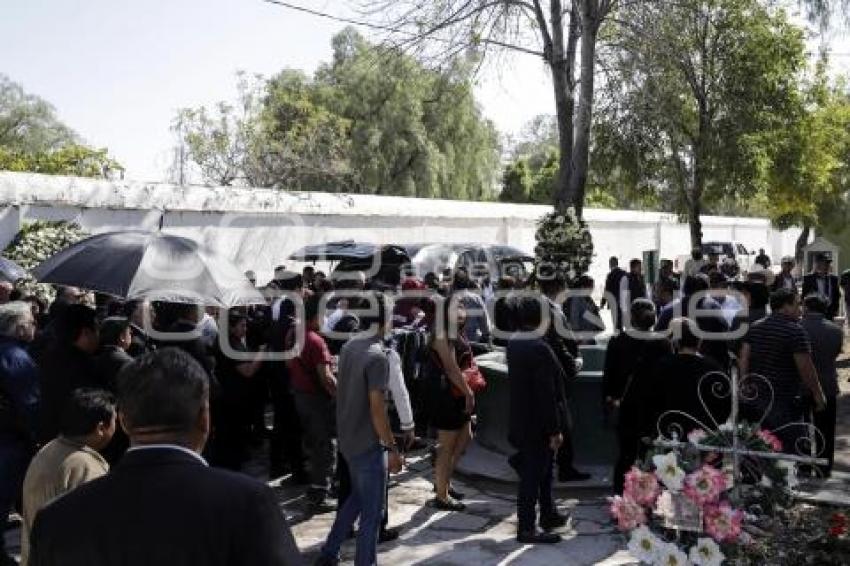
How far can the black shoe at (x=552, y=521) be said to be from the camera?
6.43 meters

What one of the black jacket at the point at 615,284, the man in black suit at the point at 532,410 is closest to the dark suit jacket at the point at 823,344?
the man in black suit at the point at 532,410

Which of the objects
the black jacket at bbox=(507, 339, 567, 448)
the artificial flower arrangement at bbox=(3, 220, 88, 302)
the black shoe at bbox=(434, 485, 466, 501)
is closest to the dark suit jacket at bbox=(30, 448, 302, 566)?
the black jacket at bbox=(507, 339, 567, 448)

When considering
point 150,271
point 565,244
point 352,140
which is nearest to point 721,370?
point 150,271

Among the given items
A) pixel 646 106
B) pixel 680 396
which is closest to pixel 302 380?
pixel 680 396

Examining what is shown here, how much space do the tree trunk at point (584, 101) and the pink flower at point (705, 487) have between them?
11086mm

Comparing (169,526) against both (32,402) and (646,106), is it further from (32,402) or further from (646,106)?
(646,106)

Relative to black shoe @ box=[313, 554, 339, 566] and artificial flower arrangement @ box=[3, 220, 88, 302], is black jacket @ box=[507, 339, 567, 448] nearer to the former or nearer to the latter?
black shoe @ box=[313, 554, 339, 566]

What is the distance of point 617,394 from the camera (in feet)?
22.6

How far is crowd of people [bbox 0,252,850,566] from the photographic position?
2.13 meters

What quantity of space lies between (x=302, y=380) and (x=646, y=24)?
10.4m

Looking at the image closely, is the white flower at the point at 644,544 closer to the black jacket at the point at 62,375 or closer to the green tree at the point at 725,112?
the black jacket at the point at 62,375

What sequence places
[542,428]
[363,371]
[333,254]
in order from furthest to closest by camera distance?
[333,254], [542,428], [363,371]

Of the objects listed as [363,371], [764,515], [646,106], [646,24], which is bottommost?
[764,515]

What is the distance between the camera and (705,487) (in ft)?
13.5
